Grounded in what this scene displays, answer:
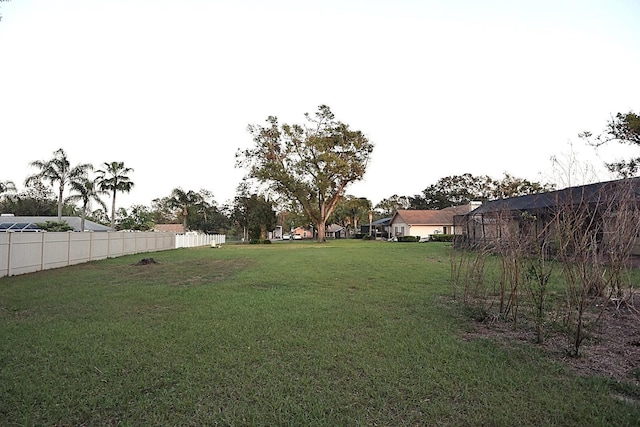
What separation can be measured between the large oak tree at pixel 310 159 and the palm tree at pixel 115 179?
481 inches

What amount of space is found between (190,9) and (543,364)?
465 inches

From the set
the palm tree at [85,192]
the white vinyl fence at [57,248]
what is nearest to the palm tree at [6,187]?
the palm tree at [85,192]

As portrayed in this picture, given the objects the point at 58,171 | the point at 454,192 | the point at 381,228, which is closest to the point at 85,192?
the point at 58,171

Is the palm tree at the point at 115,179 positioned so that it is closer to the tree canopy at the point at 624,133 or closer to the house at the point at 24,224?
the house at the point at 24,224

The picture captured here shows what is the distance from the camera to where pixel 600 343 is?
A: 4.78m

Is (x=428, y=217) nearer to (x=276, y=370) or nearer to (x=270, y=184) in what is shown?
(x=270, y=184)

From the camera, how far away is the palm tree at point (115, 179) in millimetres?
32969

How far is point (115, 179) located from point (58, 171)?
4.17m

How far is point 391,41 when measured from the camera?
12.1 meters

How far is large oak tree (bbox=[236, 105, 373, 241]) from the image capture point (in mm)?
40438

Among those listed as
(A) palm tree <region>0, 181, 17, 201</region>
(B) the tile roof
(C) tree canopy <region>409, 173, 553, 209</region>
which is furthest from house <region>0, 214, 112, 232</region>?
(C) tree canopy <region>409, 173, 553, 209</region>

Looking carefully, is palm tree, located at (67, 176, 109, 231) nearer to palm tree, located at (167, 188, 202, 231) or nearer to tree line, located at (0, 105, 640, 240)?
tree line, located at (0, 105, 640, 240)


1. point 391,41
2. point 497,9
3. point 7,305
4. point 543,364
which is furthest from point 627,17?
point 7,305

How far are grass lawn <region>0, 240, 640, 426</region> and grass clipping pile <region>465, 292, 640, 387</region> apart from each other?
24 cm
